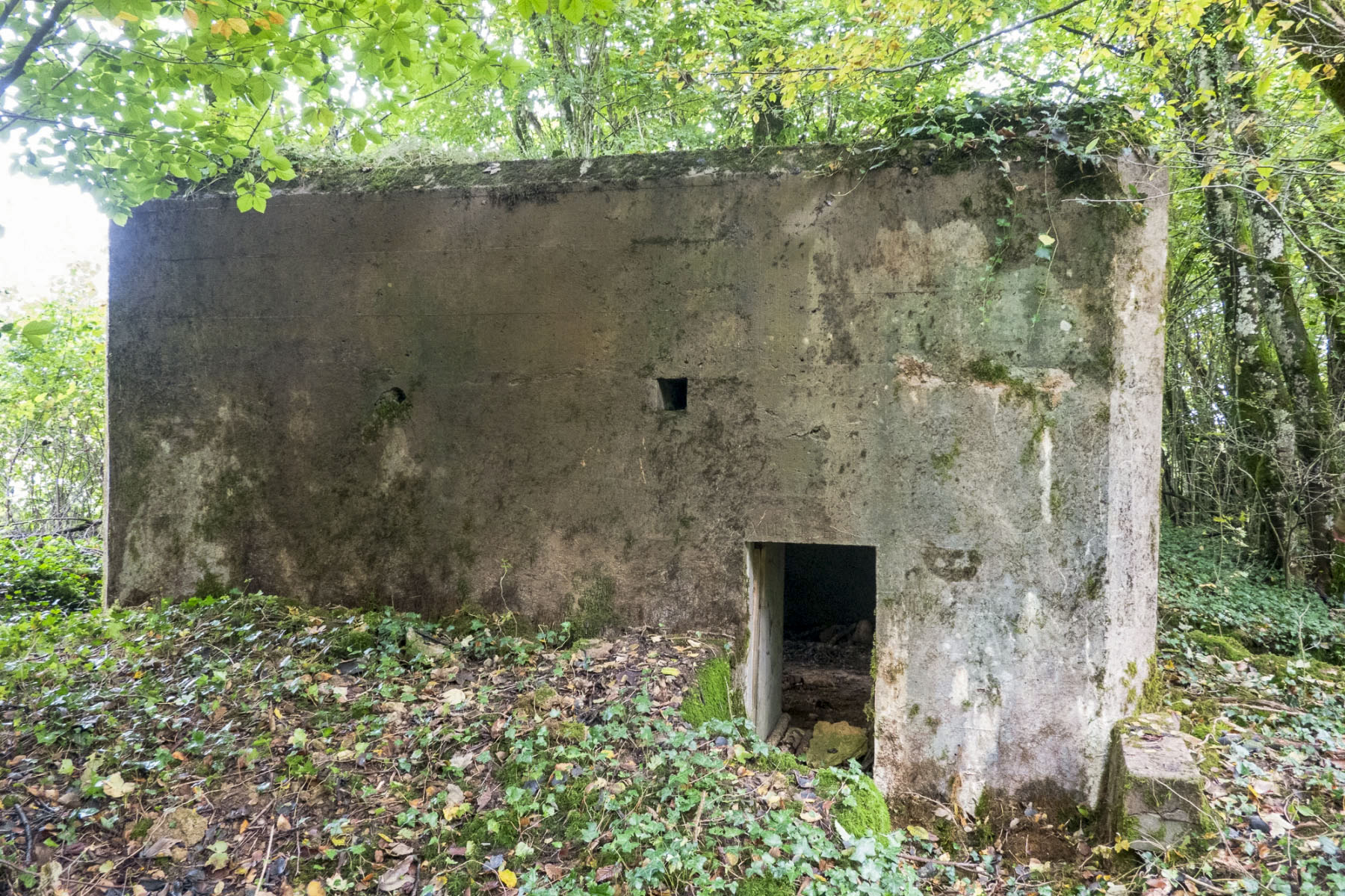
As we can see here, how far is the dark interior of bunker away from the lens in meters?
7.87

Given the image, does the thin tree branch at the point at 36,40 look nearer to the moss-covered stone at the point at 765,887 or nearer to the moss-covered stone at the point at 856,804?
the moss-covered stone at the point at 765,887

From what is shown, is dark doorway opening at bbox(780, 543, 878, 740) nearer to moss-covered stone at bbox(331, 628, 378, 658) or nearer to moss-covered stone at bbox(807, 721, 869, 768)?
moss-covered stone at bbox(807, 721, 869, 768)

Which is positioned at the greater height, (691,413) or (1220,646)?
(691,413)

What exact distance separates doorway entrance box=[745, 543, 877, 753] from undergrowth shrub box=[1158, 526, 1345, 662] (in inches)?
119

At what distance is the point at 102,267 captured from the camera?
15.3 meters

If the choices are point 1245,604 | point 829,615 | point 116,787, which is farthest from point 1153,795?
point 829,615

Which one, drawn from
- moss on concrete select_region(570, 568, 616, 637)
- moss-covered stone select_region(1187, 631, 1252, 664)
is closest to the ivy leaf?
moss on concrete select_region(570, 568, 616, 637)

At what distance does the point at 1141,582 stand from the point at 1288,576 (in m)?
4.78

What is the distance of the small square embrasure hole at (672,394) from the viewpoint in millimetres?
4738

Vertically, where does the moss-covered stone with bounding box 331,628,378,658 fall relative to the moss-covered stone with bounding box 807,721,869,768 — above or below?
above

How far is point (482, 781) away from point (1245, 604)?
7508 millimetres

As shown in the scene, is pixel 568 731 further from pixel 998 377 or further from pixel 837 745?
pixel 998 377

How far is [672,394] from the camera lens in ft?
15.8

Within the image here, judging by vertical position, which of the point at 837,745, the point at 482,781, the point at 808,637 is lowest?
the point at 808,637
